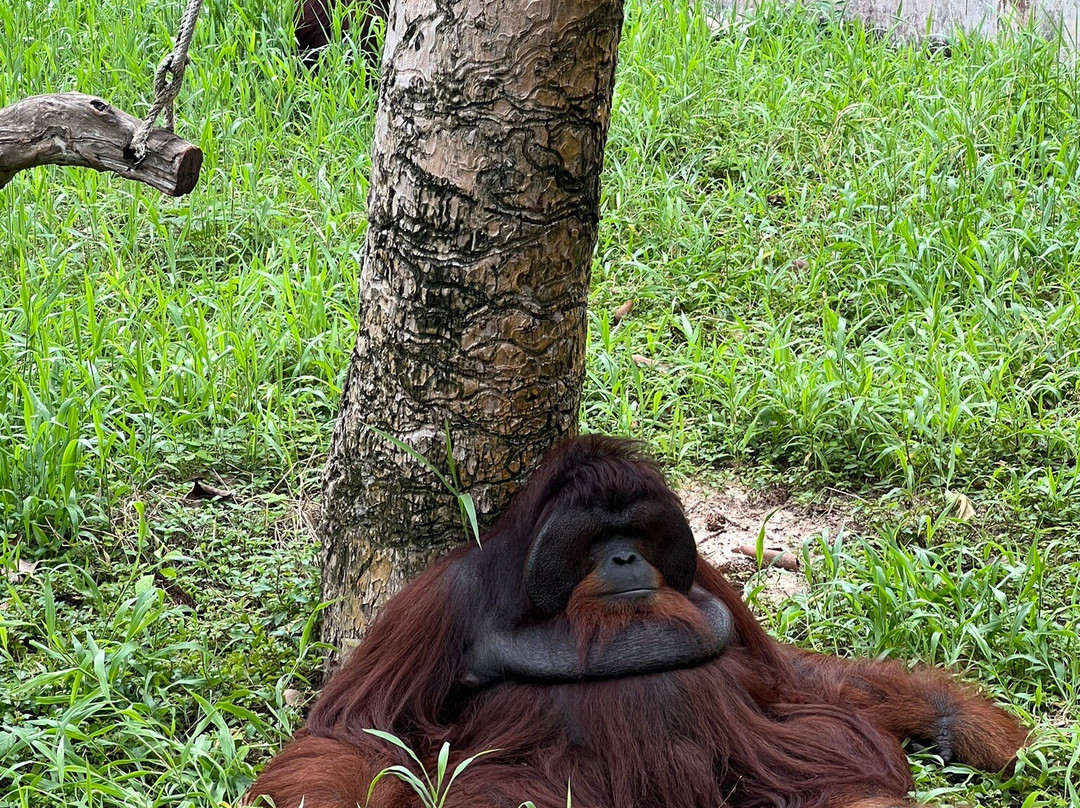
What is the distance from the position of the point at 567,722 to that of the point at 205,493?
1.64m

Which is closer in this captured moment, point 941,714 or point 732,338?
point 941,714

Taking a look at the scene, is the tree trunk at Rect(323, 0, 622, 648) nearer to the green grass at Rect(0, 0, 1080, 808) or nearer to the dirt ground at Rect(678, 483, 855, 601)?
the green grass at Rect(0, 0, 1080, 808)

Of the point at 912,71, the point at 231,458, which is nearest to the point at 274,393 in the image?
the point at 231,458

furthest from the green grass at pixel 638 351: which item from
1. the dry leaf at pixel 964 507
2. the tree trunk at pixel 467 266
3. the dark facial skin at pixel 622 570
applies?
the dark facial skin at pixel 622 570

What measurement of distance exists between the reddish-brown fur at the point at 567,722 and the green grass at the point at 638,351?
0.93ft

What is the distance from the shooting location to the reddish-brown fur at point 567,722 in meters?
2.50

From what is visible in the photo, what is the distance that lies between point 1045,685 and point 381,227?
195 cm

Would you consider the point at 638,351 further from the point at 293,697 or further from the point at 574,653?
the point at 574,653

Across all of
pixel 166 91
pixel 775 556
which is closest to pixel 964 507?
pixel 775 556

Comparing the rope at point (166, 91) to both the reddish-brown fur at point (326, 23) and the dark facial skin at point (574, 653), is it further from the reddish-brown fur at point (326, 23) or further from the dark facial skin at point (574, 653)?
the reddish-brown fur at point (326, 23)

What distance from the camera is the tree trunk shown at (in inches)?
105

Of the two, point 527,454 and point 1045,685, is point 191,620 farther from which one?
point 1045,685

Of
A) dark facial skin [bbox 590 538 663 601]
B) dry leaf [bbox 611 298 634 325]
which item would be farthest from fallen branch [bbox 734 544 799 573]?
dry leaf [bbox 611 298 634 325]

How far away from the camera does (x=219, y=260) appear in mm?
4812
